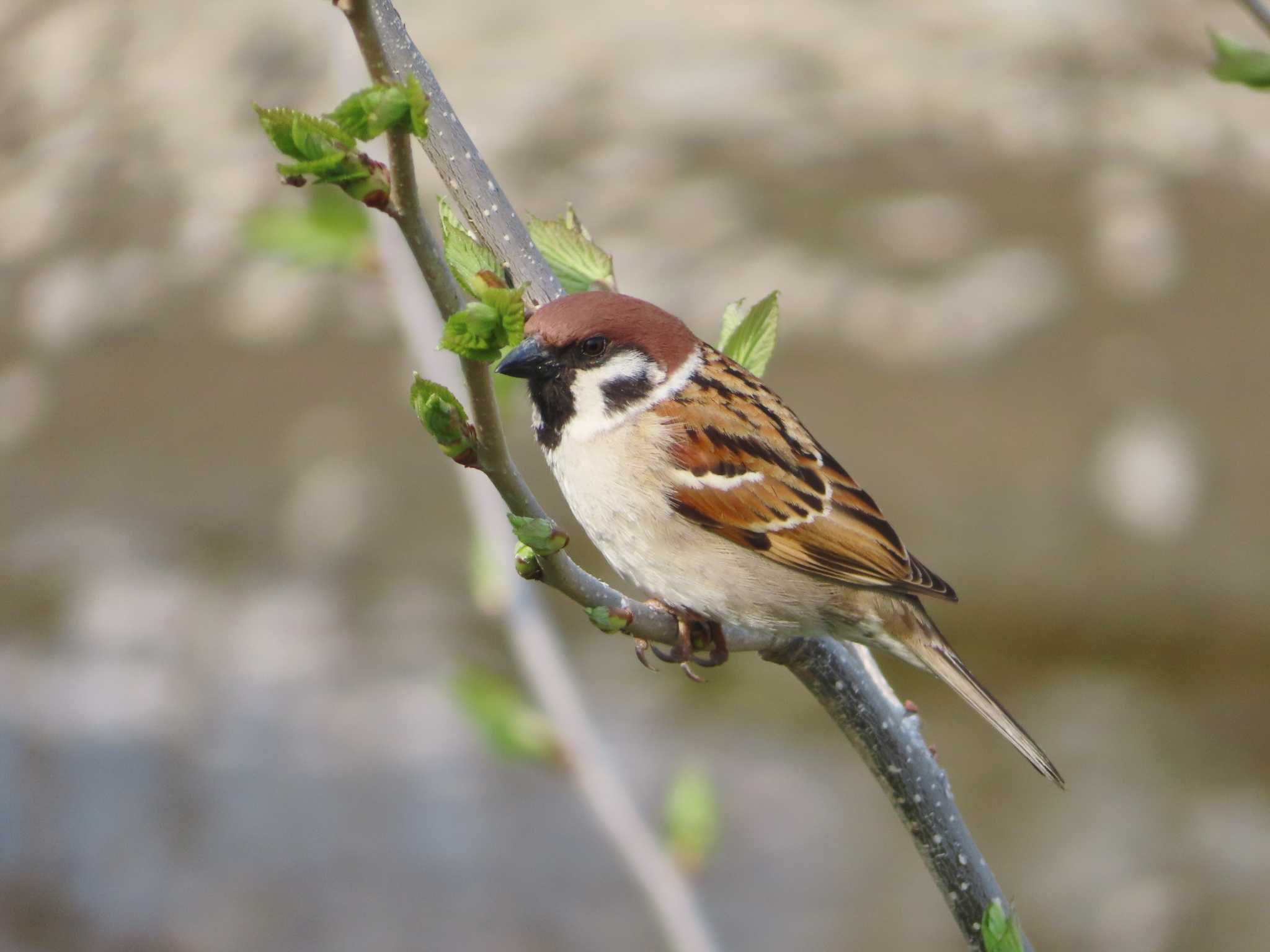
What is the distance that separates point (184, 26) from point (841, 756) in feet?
10.5

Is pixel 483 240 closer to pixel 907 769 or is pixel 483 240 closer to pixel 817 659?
pixel 817 659

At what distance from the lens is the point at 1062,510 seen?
377cm

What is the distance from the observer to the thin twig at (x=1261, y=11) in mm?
799

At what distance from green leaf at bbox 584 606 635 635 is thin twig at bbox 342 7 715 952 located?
0.54 feet

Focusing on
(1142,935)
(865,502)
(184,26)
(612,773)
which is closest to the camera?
(612,773)

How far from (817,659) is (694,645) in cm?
28

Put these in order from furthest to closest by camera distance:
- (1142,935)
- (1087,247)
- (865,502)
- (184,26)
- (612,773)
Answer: (184,26) → (1087,247) → (1142,935) → (865,502) → (612,773)

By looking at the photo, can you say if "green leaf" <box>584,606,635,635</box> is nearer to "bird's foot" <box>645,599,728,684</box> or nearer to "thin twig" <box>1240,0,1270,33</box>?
"bird's foot" <box>645,599,728,684</box>

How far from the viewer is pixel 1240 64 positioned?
2.90ft

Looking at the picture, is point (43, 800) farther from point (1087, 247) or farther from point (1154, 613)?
point (1087, 247)

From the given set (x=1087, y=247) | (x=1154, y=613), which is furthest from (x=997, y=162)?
(x=1154, y=613)

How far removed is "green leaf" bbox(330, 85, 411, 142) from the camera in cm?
94

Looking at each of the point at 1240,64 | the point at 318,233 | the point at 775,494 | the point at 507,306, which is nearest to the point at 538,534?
the point at 507,306

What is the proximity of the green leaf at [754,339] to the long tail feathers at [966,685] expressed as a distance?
737mm
